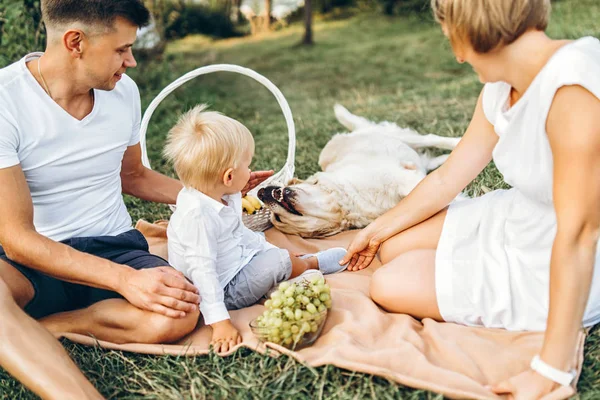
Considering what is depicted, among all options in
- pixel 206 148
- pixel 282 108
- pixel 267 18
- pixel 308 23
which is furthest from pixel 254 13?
pixel 206 148

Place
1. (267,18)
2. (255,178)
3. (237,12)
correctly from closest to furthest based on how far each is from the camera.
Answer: (255,178) → (267,18) → (237,12)

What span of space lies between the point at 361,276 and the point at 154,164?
260cm

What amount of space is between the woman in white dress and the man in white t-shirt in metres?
0.95

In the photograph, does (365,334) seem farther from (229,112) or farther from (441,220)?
(229,112)

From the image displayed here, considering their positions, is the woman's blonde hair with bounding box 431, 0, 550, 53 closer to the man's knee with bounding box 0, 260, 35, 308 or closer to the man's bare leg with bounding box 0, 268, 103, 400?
the man's bare leg with bounding box 0, 268, 103, 400

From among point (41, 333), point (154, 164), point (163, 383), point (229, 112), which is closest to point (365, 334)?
point (163, 383)

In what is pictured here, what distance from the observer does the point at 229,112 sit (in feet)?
22.4

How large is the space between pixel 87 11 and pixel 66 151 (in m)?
0.55

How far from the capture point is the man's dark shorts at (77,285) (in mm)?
2451

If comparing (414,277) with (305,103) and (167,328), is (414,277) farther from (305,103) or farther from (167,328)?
(305,103)

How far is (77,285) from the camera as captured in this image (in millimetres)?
2557

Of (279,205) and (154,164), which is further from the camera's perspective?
(154,164)

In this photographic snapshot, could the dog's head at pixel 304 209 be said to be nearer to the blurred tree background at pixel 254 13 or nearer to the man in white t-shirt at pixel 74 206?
the man in white t-shirt at pixel 74 206

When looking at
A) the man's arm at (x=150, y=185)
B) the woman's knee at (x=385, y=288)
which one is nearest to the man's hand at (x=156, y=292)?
the woman's knee at (x=385, y=288)
